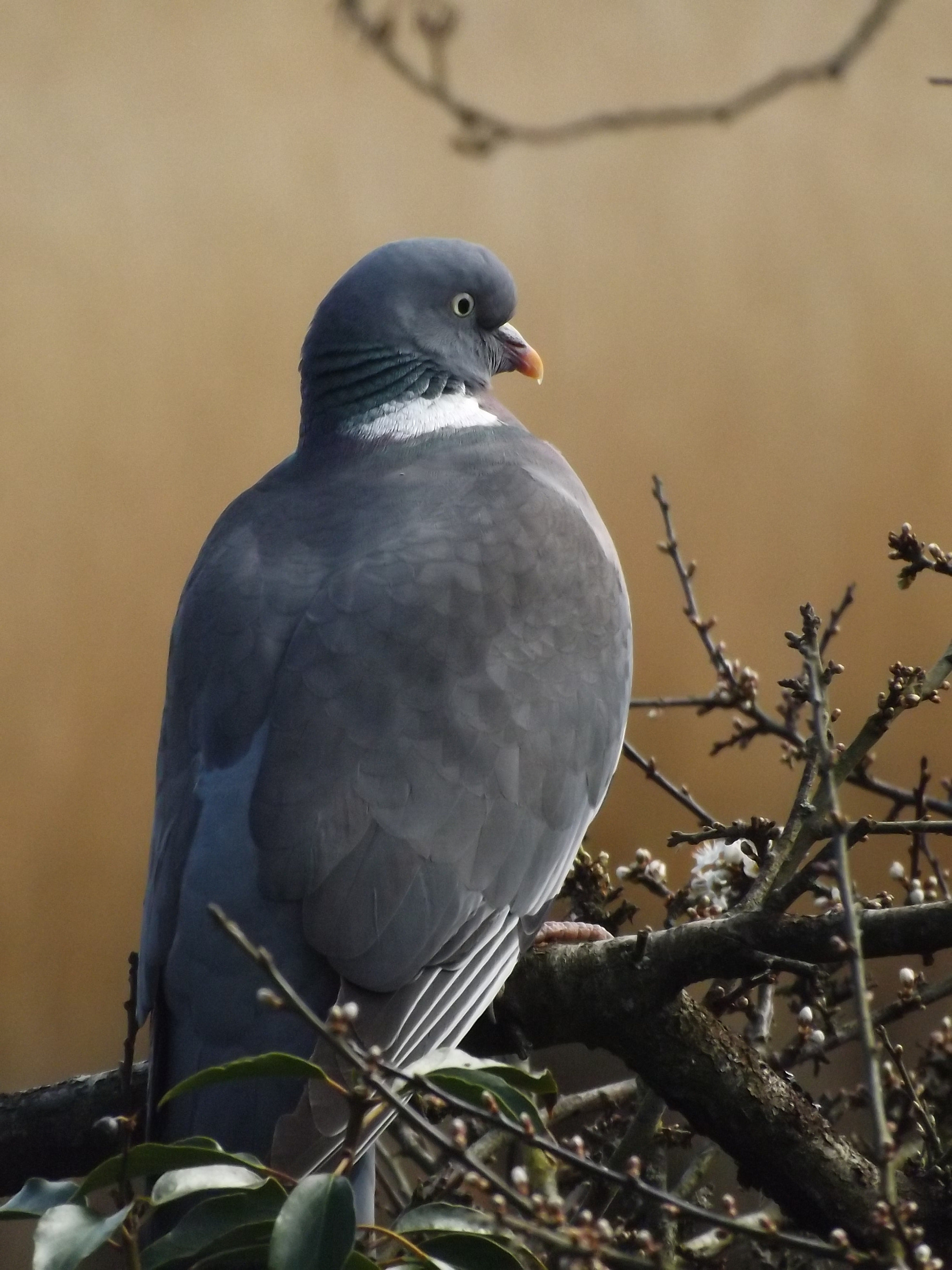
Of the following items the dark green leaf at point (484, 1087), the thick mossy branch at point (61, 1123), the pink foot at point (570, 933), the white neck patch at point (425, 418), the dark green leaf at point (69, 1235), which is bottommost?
the thick mossy branch at point (61, 1123)

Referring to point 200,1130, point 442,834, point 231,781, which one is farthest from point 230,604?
point 200,1130

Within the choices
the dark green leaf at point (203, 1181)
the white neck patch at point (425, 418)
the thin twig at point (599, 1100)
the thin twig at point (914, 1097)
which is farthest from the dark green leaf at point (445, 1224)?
the white neck patch at point (425, 418)

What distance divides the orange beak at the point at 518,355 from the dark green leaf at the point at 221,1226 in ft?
4.88

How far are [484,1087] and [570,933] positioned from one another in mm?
611

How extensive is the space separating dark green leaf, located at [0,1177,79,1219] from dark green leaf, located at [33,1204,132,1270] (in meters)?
0.04

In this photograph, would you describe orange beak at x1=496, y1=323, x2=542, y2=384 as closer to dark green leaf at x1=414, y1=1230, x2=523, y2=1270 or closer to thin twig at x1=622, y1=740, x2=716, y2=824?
thin twig at x1=622, y1=740, x2=716, y2=824

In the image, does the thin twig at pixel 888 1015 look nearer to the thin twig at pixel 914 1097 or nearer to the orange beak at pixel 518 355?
the thin twig at pixel 914 1097

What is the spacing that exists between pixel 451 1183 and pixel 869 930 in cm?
42

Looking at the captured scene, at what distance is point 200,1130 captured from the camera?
52.6 inches

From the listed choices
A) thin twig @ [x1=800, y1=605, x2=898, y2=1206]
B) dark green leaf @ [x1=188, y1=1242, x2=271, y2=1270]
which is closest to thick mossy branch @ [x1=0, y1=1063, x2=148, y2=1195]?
dark green leaf @ [x1=188, y1=1242, x2=271, y2=1270]

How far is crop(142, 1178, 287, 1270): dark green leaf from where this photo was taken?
103cm

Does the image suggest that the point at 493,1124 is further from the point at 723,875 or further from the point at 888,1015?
the point at 723,875

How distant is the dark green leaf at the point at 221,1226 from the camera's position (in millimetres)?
1027

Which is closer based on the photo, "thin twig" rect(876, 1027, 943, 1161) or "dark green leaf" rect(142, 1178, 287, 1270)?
"dark green leaf" rect(142, 1178, 287, 1270)
